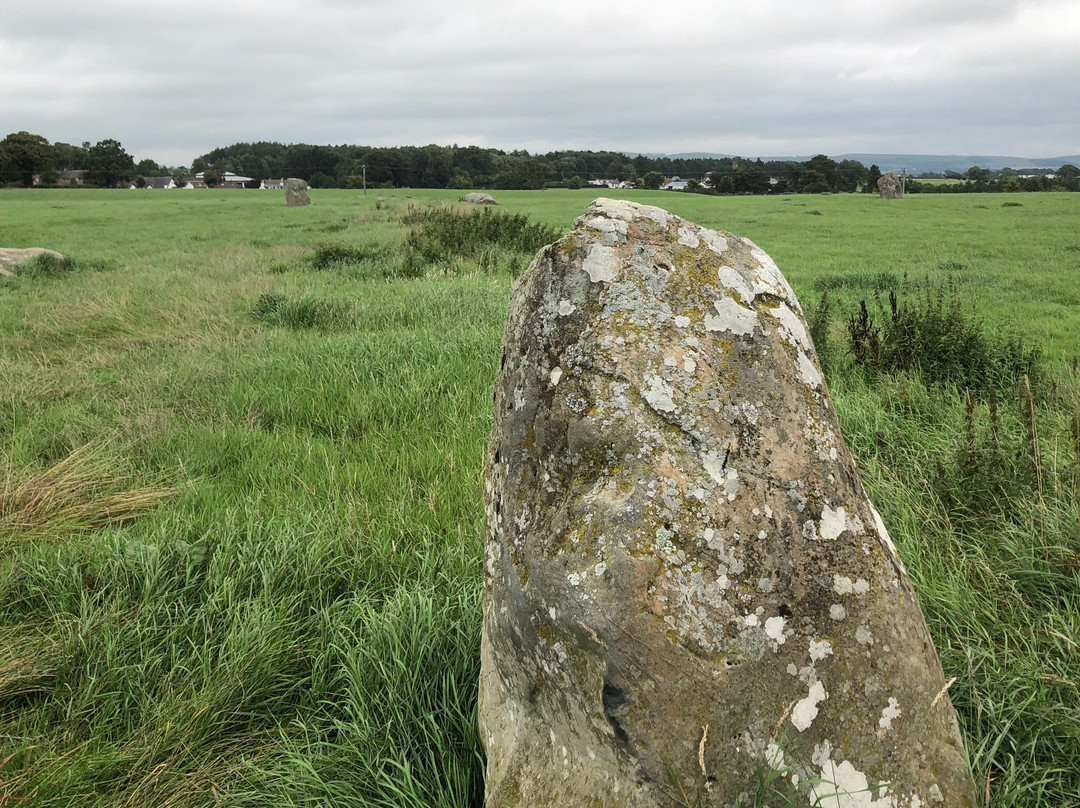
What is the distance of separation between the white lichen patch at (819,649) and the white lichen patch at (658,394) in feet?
2.20

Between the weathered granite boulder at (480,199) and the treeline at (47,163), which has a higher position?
the treeline at (47,163)

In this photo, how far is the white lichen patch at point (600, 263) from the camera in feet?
7.05

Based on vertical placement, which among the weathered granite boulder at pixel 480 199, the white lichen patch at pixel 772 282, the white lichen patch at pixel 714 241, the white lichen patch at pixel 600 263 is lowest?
the white lichen patch at pixel 772 282

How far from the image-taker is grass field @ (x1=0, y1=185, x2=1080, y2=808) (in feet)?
8.02

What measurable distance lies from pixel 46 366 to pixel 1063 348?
10855mm

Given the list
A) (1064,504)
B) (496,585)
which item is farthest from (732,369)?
(1064,504)

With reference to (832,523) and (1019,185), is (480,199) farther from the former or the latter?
(832,523)

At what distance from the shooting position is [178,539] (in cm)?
370

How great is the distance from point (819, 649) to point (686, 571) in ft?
1.21

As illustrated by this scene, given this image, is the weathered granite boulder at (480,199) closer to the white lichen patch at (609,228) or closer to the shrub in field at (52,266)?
the shrub in field at (52,266)

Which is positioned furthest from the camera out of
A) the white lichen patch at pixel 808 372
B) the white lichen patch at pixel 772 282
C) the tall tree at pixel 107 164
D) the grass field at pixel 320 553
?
the tall tree at pixel 107 164

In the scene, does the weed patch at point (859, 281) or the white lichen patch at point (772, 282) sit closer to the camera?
the white lichen patch at point (772, 282)

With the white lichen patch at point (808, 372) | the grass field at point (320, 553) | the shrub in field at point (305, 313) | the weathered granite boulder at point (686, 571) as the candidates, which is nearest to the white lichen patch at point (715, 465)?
the weathered granite boulder at point (686, 571)

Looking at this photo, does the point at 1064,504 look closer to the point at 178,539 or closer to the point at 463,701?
the point at 463,701
